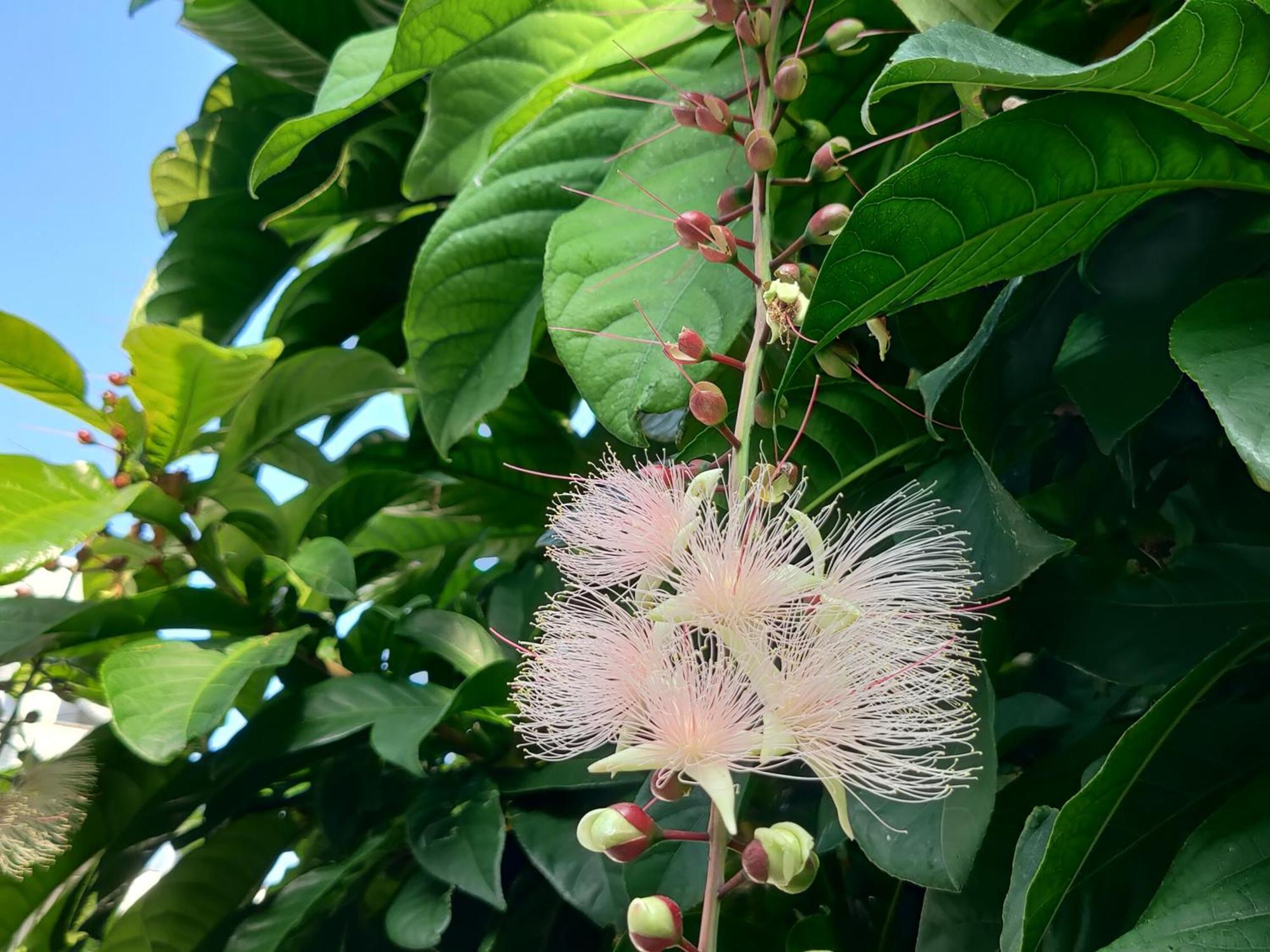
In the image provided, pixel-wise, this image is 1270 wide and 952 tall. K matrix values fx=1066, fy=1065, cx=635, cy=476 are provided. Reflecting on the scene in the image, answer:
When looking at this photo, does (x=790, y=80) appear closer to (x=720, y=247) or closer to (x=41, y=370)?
(x=720, y=247)

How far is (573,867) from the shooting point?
0.57m

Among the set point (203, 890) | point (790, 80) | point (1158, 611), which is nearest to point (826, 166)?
point (790, 80)

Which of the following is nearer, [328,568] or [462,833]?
[462,833]

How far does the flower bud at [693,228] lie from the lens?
44cm

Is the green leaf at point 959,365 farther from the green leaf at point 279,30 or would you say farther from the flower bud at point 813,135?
the green leaf at point 279,30

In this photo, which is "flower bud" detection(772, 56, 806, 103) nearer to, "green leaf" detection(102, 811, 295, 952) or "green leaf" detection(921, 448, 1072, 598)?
"green leaf" detection(921, 448, 1072, 598)

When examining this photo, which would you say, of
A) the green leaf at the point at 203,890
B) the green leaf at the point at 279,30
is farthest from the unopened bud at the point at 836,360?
the green leaf at the point at 279,30

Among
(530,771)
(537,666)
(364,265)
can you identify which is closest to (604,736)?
(537,666)

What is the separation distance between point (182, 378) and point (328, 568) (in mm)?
172

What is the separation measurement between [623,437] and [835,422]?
4.8 inches

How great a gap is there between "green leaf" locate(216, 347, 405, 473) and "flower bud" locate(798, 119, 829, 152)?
385mm

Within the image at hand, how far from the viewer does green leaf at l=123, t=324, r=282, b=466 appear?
0.71 metres


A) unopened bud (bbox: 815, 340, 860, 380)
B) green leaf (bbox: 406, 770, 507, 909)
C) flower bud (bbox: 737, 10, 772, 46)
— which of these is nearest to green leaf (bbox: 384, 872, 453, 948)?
green leaf (bbox: 406, 770, 507, 909)

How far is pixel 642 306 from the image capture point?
545 mm
